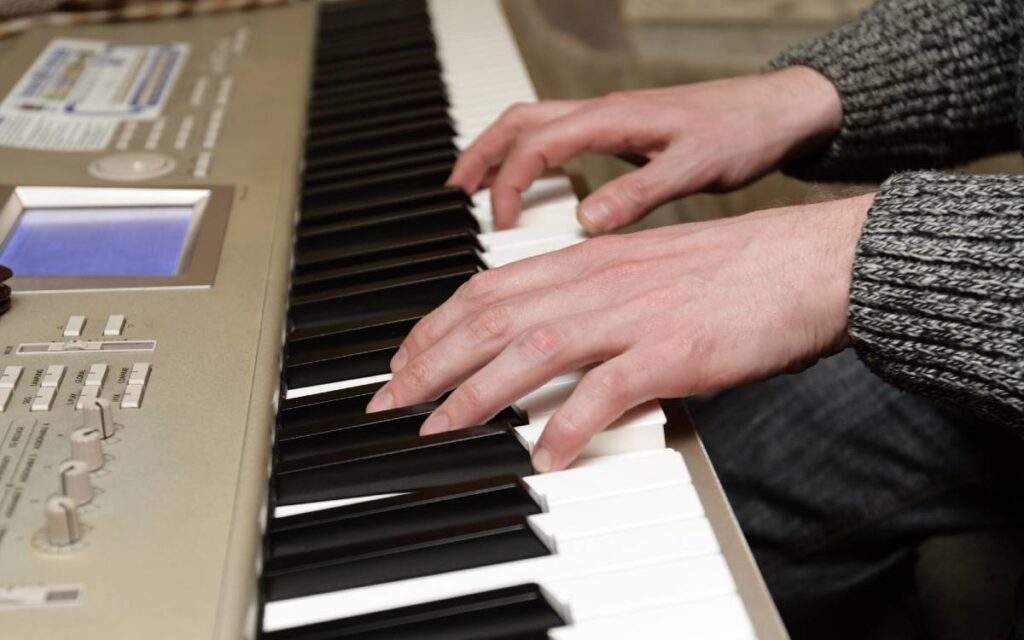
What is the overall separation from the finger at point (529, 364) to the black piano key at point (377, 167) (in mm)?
400

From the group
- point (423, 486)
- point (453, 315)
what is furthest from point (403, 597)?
point (453, 315)

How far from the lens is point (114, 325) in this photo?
76cm

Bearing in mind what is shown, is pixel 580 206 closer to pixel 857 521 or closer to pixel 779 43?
pixel 857 521

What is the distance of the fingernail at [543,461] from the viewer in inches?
24.3

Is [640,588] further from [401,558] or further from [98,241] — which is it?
[98,241]

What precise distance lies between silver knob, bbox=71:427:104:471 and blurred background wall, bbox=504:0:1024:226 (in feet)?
4.62

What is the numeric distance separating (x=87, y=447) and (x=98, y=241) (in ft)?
1.18

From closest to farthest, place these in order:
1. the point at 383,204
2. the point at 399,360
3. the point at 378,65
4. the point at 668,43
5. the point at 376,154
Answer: the point at 399,360 → the point at 383,204 → the point at 376,154 → the point at 378,65 → the point at 668,43

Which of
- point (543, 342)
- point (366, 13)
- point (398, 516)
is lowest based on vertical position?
point (398, 516)

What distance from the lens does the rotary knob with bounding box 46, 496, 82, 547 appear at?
54 cm

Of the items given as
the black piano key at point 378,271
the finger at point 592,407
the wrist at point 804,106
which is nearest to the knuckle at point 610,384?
the finger at point 592,407

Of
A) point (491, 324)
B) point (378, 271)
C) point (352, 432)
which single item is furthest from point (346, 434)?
point (378, 271)

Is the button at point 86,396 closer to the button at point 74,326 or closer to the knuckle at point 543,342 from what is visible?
the button at point 74,326

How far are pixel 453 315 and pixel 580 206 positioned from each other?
21 centimetres
